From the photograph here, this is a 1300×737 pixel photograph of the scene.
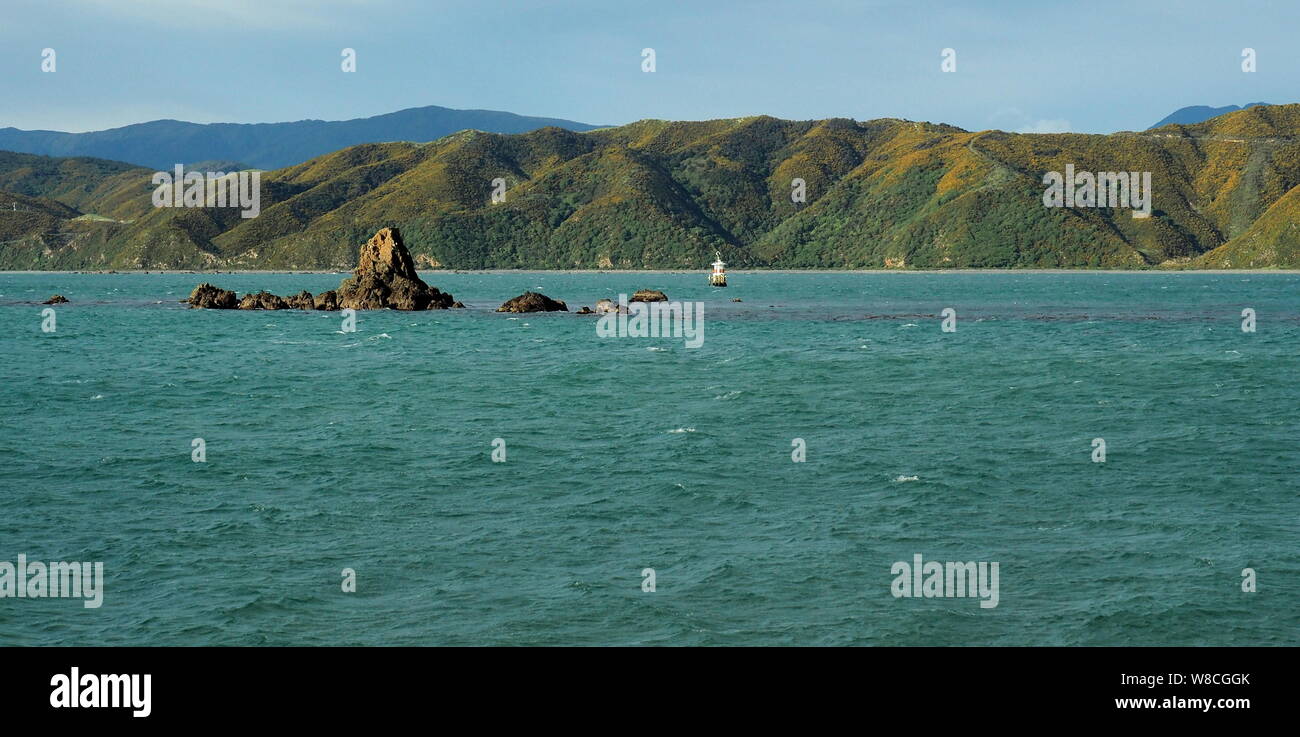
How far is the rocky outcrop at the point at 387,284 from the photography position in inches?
4670

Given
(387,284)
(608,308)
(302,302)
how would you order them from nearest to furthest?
1. (608,308)
2. (387,284)
3. (302,302)

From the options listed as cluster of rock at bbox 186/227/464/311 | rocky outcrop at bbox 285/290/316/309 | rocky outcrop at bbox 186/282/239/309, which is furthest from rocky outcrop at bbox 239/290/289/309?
rocky outcrop at bbox 186/282/239/309

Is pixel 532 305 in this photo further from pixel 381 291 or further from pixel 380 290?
pixel 380 290

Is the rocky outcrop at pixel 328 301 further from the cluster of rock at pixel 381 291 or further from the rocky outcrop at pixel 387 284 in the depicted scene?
the rocky outcrop at pixel 387 284

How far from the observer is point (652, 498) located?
1117 inches

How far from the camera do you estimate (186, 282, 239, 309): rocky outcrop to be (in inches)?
4954

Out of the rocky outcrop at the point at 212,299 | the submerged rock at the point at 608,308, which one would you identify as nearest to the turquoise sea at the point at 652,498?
the submerged rock at the point at 608,308

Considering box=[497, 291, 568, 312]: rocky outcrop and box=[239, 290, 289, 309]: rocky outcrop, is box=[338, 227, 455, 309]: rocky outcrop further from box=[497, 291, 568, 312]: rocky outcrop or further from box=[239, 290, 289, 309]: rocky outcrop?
box=[497, 291, 568, 312]: rocky outcrop

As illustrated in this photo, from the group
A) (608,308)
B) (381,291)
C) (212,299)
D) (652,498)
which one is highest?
(381,291)

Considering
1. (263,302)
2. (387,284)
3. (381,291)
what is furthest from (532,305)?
(263,302)

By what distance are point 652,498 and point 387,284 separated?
96.5 m
